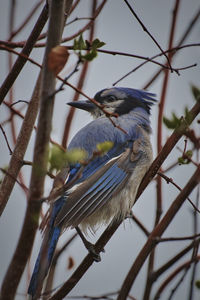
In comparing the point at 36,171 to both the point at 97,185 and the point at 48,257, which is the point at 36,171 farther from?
the point at 97,185

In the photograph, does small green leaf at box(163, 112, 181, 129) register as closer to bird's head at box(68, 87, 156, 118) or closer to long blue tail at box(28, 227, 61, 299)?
long blue tail at box(28, 227, 61, 299)

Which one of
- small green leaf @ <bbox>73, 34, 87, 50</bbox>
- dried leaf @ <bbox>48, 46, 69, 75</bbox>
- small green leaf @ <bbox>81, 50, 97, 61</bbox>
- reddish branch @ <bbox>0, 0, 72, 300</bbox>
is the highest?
small green leaf @ <bbox>73, 34, 87, 50</bbox>

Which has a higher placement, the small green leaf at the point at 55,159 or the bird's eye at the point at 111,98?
the bird's eye at the point at 111,98

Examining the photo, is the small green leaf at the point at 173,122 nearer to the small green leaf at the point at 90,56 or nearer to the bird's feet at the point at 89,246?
the small green leaf at the point at 90,56

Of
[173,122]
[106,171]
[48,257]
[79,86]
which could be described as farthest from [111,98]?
[173,122]

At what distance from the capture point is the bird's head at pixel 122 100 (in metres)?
4.70

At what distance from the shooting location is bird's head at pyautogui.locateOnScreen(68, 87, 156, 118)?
4695mm

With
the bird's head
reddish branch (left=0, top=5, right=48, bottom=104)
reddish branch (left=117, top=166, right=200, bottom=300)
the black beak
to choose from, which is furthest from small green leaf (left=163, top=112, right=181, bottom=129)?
the bird's head

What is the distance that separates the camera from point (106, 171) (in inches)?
154

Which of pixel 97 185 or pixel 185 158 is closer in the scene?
pixel 185 158

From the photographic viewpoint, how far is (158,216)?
3338 millimetres

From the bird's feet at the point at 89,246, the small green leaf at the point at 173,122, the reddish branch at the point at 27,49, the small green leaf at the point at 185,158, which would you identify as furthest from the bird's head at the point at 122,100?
the small green leaf at the point at 173,122

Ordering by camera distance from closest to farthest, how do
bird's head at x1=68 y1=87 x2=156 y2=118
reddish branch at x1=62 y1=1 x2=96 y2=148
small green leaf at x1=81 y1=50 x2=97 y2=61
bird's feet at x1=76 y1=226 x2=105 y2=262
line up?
small green leaf at x1=81 y1=50 x2=97 y2=61, bird's feet at x1=76 y1=226 x2=105 y2=262, reddish branch at x1=62 y1=1 x2=96 y2=148, bird's head at x1=68 y1=87 x2=156 y2=118

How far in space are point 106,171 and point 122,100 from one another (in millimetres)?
1084
